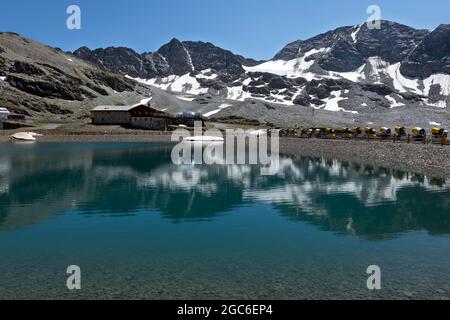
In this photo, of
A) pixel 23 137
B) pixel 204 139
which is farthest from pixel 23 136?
pixel 204 139

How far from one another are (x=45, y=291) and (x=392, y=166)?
56129mm

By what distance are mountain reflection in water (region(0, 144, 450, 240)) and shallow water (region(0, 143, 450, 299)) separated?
137 millimetres

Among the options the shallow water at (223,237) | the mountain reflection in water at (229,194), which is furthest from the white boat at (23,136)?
the shallow water at (223,237)

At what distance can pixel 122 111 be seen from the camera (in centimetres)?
15050

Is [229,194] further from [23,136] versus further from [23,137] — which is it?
[23,136]

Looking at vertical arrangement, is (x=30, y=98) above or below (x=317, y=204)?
above

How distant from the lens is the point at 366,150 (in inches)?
3039

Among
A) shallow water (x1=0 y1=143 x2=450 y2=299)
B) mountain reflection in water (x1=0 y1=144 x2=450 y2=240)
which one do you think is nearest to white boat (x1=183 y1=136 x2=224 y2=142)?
mountain reflection in water (x1=0 y1=144 x2=450 y2=240)

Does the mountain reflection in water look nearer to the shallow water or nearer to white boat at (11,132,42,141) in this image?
the shallow water

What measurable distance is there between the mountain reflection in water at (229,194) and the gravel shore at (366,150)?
519 cm

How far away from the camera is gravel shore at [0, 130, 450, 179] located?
2271 inches

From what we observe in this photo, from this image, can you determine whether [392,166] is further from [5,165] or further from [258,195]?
[5,165]
